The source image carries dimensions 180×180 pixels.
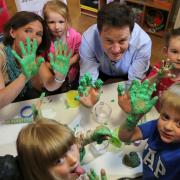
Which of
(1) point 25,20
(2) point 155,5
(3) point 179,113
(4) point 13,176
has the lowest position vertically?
(2) point 155,5

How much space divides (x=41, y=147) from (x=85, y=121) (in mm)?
465

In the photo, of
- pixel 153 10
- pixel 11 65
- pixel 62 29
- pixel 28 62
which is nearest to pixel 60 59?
pixel 28 62

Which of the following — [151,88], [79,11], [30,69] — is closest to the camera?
[151,88]

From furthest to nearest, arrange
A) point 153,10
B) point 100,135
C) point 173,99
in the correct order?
point 153,10
point 100,135
point 173,99

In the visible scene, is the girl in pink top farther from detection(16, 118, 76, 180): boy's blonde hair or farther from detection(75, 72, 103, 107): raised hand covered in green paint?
detection(16, 118, 76, 180): boy's blonde hair

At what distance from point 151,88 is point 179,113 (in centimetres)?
17

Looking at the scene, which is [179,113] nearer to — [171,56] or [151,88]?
[151,88]

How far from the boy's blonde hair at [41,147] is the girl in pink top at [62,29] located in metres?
0.84

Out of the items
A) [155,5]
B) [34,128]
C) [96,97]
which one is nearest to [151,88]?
[96,97]

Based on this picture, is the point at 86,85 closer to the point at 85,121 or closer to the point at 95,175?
the point at 85,121

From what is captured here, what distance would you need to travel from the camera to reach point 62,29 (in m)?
1.61

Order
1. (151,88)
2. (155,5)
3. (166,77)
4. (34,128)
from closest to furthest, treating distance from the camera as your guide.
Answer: (34,128) < (151,88) < (166,77) < (155,5)

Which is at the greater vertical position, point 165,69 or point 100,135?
point 165,69

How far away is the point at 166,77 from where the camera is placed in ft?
4.19
